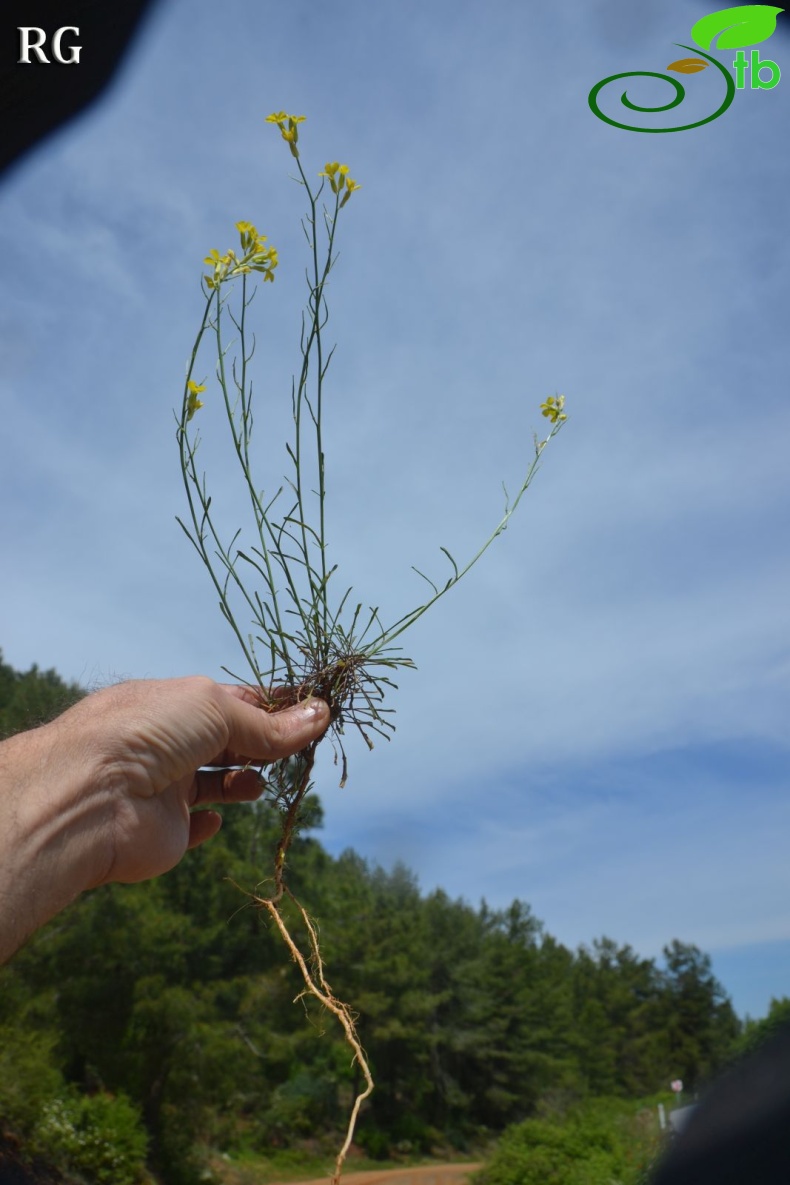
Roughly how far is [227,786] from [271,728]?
0.95ft

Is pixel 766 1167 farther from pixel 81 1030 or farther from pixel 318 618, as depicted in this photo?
pixel 81 1030

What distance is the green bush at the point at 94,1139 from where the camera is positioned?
11273 millimetres

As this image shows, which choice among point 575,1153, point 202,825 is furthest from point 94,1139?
point 202,825

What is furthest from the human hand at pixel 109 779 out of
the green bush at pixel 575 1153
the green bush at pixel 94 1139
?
the green bush at pixel 94 1139

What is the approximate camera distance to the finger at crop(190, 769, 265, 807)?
75.0 inches

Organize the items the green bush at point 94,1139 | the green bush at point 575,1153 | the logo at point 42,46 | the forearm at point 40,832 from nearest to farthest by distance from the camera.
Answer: the forearm at point 40,832 → the logo at point 42,46 → the green bush at point 575,1153 → the green bush at point 94,1139

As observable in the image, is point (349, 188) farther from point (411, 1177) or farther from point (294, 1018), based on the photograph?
point (411, 1177)

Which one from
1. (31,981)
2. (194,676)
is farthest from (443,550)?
(31,981)

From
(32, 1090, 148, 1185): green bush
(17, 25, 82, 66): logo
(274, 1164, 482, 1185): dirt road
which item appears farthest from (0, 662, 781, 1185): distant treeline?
(17, 25, 82, 66): logo

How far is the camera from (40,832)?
153cm

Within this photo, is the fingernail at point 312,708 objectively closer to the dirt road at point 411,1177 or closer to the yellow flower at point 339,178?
the yellow flower at point 339,178

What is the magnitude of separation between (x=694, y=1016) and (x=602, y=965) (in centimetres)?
386

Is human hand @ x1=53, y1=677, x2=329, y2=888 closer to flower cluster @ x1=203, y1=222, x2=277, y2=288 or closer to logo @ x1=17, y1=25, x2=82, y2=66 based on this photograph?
flower cluster @ x1=203, y1=222, x2=277, y2=288

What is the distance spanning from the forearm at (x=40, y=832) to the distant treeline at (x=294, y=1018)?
1.58 feet
